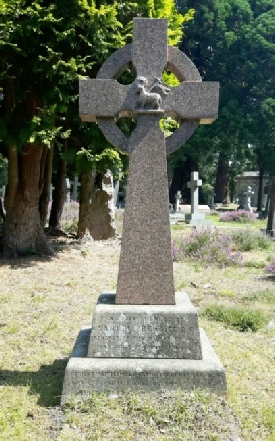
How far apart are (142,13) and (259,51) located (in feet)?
91.7

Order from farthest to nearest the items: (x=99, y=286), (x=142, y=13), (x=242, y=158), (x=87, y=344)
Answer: (x=242, y=158) < (x=142, y=13) < (x=99, y=286) < (x=87, y=344)

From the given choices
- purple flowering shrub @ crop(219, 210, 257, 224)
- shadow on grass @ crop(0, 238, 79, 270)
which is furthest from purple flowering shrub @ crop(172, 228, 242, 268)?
purple flowering shrub @ crop(219, 210, 257, 224)

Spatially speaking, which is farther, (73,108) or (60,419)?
(73,108)

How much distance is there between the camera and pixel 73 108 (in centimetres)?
874

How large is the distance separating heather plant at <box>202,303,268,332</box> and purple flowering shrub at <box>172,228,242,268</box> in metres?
3.41

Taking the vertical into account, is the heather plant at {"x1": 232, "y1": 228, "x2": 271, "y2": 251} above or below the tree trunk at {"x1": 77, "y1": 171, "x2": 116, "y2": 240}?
below

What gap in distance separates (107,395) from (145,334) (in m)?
0.53

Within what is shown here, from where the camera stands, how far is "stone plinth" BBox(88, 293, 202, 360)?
341cm

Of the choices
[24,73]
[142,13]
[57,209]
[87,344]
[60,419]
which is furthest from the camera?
[57,209]

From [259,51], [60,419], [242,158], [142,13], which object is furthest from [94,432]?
[259,51]

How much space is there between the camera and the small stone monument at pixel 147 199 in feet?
11.2

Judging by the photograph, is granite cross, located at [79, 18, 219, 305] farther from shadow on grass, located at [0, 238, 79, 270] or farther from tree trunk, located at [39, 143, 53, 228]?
tree trunk, located at [39, 143, 53, 228]

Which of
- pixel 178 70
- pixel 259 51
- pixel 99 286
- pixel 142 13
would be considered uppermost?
pixel 259 51

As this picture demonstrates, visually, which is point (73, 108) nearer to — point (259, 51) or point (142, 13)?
point (142, 13)
